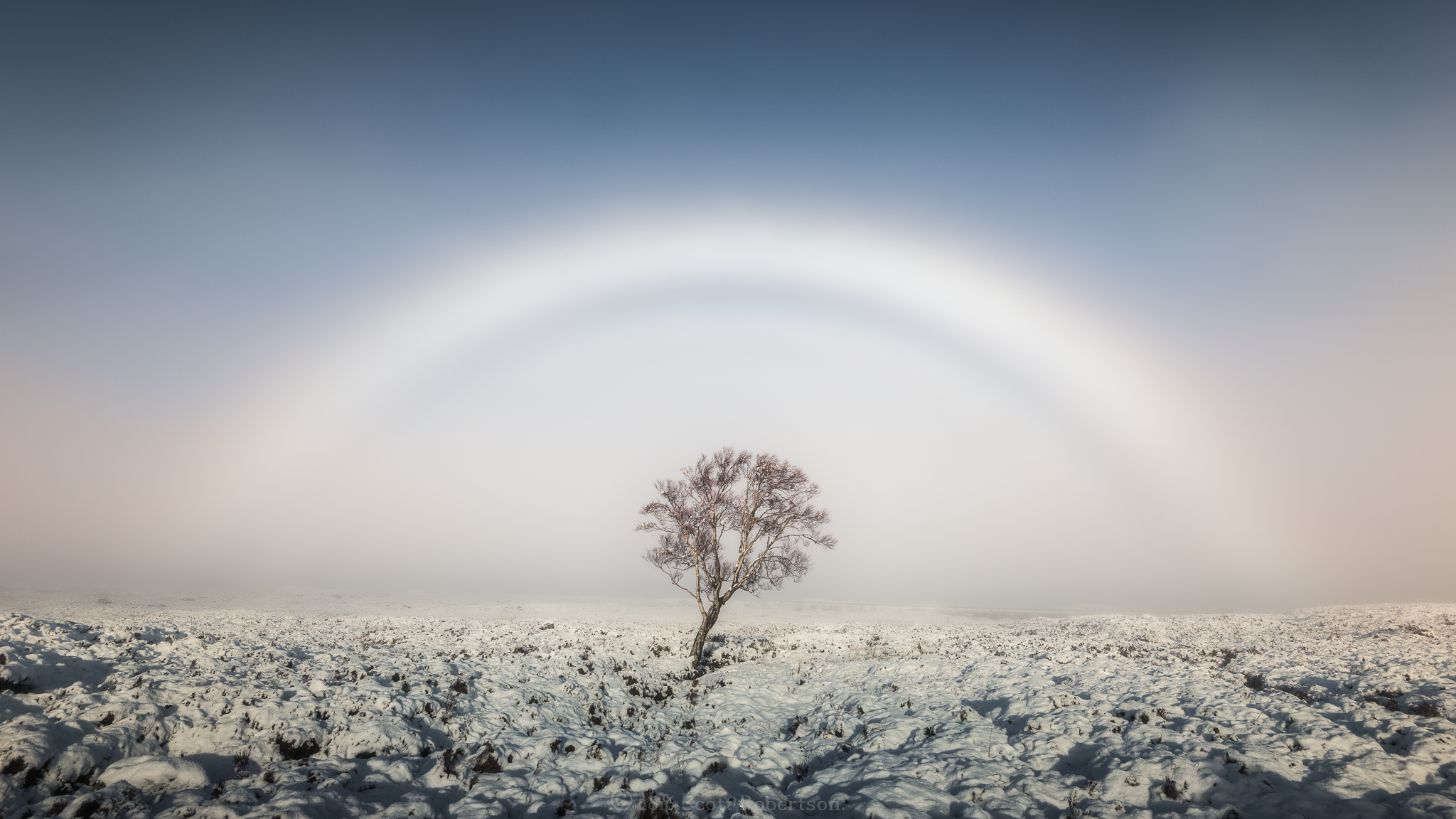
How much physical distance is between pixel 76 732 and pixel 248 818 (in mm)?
4518

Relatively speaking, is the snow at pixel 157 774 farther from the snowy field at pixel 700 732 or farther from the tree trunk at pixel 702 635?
the tree trunk at pixel 702 635

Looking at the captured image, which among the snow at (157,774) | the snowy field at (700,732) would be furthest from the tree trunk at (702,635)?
the snow at (157,774)

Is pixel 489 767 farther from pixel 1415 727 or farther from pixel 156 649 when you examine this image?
pixel 1415 727

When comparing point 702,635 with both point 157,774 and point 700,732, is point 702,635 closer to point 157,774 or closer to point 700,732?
point 700,732

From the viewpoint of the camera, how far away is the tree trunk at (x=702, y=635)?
20.7m

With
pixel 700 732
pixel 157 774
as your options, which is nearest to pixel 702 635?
pixel 700 732

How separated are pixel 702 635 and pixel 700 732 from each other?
872 centimetres

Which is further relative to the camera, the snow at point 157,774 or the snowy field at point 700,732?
the snowy field at point 700,732

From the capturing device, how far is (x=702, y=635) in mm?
21250

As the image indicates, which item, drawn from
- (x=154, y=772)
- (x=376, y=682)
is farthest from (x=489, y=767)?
(x=376, y=682)

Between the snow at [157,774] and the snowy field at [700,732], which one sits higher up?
the snow at [157,774]

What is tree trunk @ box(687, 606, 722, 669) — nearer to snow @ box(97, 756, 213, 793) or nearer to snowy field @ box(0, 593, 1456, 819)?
snowy field @ box(0, 593, 1456, 819)

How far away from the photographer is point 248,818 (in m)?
6.52

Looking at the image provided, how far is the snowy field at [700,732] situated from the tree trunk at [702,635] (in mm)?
1128
